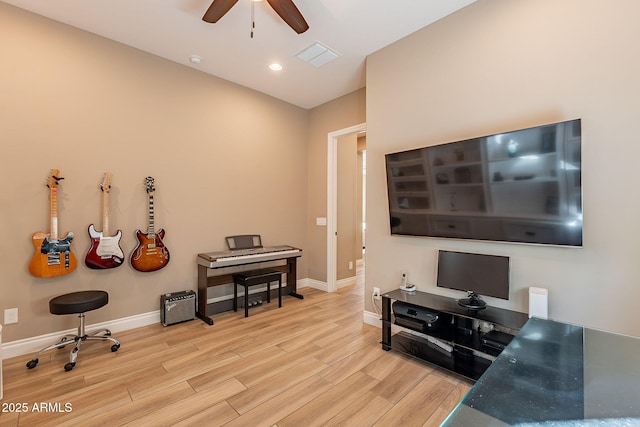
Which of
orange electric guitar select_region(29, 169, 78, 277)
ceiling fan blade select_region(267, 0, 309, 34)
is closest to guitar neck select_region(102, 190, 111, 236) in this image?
orange electric guitar select_region(29, 169, 78, 277)

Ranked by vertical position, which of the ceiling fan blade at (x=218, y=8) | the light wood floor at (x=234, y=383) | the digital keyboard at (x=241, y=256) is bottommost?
the light wood floor at (x=234, y=383)

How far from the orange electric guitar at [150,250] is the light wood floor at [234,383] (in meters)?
0.69

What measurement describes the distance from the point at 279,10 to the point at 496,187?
216 cm

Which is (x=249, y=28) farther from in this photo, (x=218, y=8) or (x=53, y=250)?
(x=53, y=250)

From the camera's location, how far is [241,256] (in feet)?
11.5

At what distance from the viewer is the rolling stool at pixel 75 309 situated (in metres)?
2.32

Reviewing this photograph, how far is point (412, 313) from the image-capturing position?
8.11ft

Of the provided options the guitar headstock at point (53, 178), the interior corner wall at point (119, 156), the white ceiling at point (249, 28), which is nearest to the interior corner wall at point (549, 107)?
the white ceiling at point (249, 28)

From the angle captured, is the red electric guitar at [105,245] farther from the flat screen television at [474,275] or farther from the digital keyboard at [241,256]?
the flat screen television at [474,275]

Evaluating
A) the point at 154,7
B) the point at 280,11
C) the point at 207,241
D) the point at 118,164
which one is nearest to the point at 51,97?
the point at 118,164

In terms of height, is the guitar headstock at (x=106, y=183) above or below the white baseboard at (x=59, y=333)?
above

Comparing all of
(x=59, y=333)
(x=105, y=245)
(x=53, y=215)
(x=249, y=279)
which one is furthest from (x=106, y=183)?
(x=249, y=279)

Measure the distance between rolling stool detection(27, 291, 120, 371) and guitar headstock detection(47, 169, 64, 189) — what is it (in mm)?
1013

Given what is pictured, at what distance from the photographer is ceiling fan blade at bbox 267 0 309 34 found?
2.12 m
